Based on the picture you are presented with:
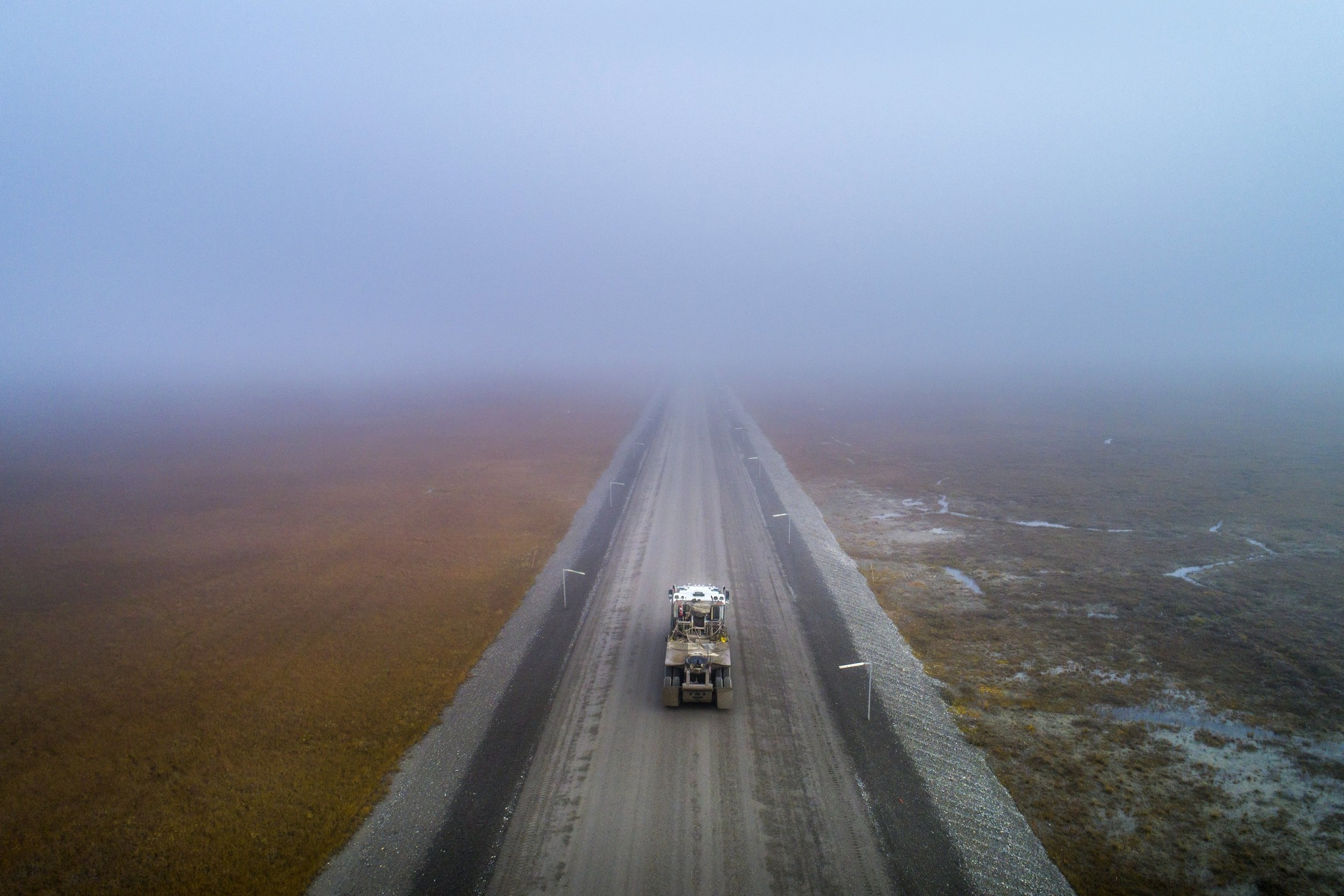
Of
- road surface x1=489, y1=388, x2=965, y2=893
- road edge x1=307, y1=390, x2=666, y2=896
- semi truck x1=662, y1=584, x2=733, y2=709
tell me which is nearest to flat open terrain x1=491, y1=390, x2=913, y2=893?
road surface x1=489, y1=388, x2=965, y2=893

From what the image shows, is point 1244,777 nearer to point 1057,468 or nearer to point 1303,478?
point 1057,468

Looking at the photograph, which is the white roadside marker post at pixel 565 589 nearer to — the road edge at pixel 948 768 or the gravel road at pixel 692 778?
the gravel road at pixel 692 778

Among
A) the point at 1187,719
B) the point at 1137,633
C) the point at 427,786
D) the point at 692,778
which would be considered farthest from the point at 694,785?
the point at 1137,633

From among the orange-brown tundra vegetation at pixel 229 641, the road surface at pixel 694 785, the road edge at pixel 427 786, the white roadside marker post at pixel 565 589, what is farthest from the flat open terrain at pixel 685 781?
the orange-brown tundra vegetation at pixel 229 641

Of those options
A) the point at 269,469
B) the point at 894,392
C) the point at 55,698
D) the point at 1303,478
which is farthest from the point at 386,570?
the point at 894,392

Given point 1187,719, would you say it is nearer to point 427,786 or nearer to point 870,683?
point 870,683
